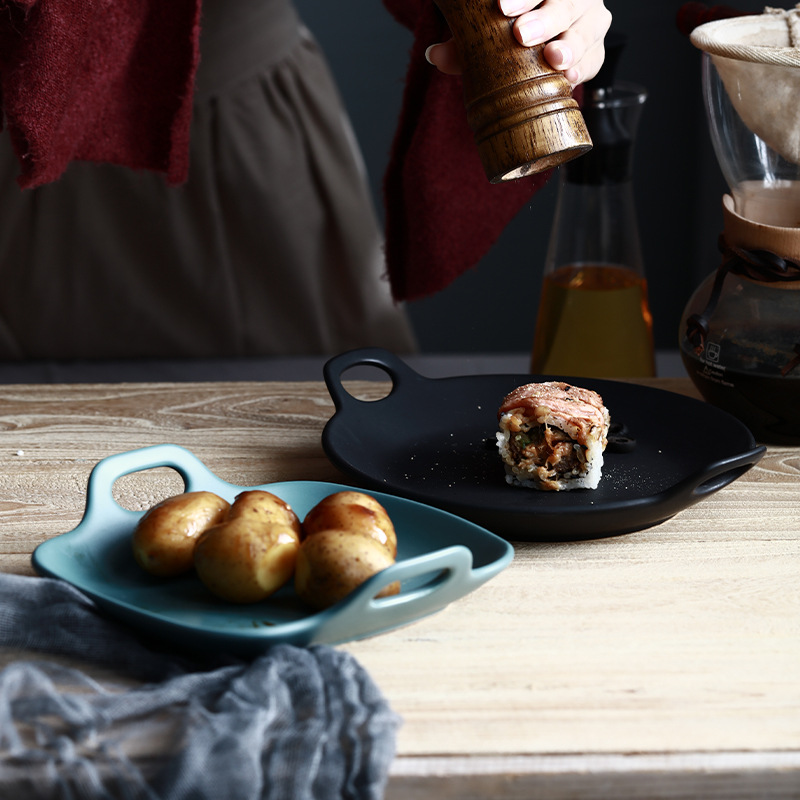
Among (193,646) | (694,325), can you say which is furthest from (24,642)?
(694,325)

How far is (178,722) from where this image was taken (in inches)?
22.2

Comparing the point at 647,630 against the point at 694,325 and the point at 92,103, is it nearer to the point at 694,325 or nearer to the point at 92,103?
the point at 694,325

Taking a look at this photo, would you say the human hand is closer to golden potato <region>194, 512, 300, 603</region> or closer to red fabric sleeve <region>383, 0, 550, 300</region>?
red fabric sleeve <region>383, 0, 550, 300</region>

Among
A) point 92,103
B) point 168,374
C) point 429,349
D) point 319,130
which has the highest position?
point 92,103

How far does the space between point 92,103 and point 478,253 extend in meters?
0.56

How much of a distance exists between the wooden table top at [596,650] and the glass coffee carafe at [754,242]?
9 centimetres

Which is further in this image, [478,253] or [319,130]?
[319,130]

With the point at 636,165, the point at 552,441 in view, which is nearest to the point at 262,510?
the point at 552,441

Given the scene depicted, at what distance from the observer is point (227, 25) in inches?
72.6

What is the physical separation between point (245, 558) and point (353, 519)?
78mm

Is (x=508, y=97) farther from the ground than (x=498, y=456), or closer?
farther from the ground

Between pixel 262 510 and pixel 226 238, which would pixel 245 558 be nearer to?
pixel 262 510

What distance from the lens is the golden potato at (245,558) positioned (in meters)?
0.63

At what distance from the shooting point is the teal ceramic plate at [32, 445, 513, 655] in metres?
0.59
